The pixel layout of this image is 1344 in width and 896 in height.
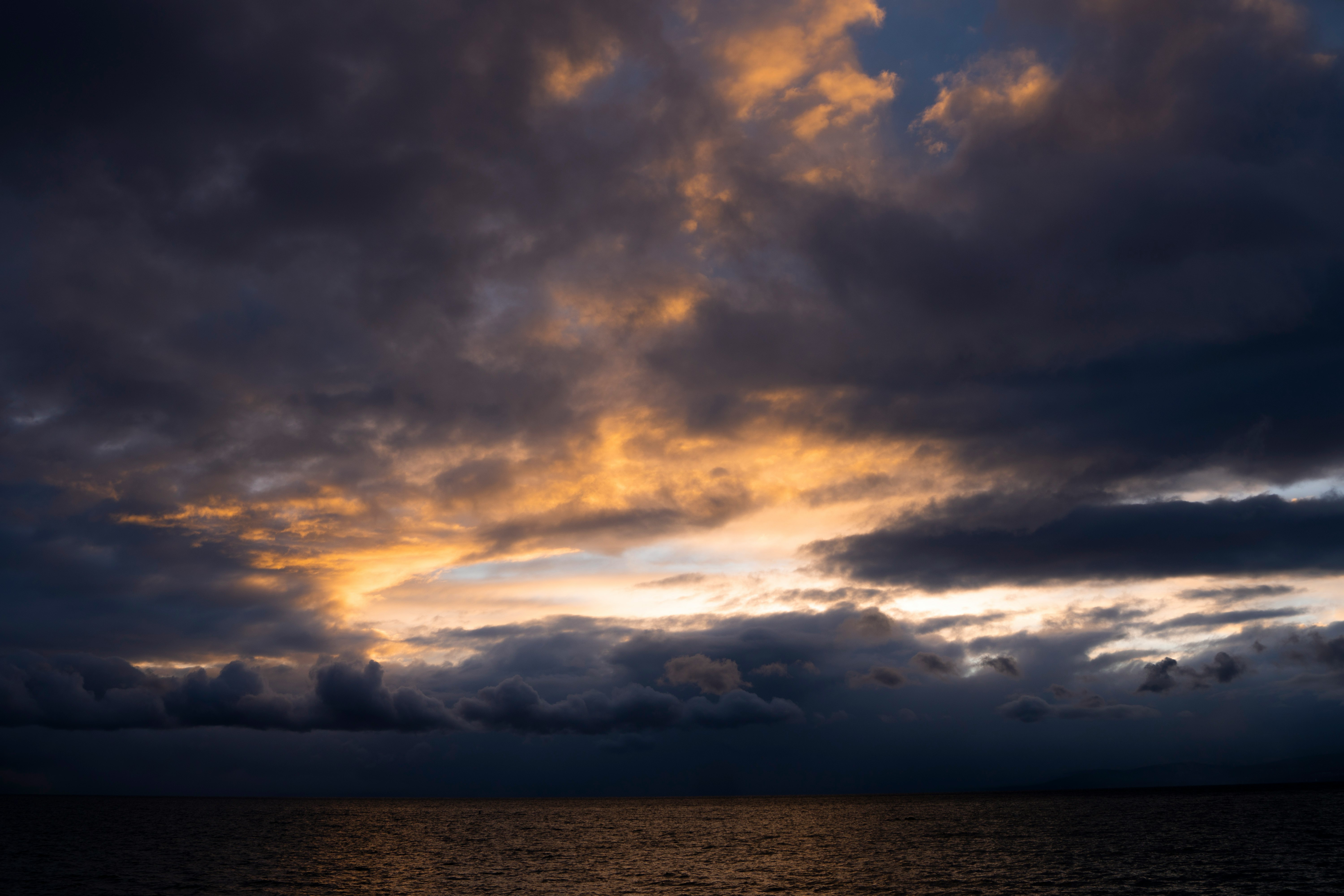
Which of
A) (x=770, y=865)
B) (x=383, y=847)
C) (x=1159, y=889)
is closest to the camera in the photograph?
(x=1159, y=889)

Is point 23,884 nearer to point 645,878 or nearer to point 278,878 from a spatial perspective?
point 278,878

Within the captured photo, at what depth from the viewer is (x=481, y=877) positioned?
95750 mm

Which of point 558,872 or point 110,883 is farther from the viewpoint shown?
point 558,872

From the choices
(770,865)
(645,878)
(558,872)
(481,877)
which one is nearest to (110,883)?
(481,877)

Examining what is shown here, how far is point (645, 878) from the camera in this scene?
305ft

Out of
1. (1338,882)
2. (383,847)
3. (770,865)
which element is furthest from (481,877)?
(1338,882)

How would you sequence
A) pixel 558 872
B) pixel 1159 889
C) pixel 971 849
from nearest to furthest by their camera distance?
1. pixel 1159 889
2. pixel 558 872
3. pixel 971 849

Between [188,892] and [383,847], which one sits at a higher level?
[188,892]

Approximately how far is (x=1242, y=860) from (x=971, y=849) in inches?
1451

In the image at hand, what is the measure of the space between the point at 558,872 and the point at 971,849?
6768 cm

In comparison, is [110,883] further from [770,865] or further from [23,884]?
[770,865]

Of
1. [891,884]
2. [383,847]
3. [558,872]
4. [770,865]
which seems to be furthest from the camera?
[383,847]

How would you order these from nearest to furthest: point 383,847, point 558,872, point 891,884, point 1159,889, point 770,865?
point 1159,889, point 891,884, point 558,872, point 770,865, point 383,847

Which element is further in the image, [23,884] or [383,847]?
[383,847]
